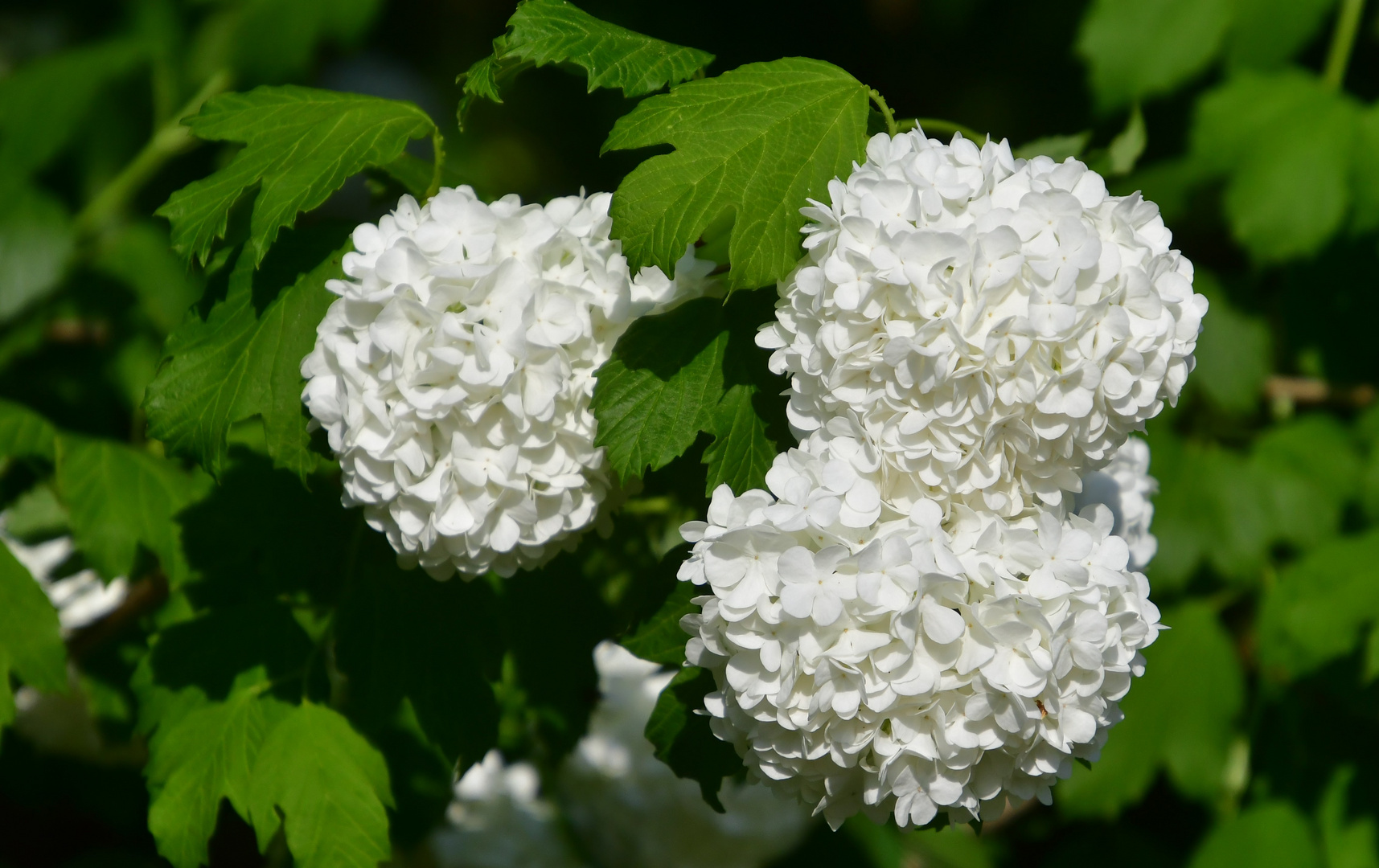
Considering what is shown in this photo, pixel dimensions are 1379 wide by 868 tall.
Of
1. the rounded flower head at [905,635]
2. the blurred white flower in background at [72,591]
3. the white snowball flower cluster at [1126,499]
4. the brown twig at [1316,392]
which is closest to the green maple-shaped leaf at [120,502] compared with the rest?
the blurred white flower in background at [72,591]

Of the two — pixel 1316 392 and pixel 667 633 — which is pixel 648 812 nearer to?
pixel 667 633

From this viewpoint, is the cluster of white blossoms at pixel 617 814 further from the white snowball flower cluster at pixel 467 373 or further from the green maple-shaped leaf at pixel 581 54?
the green maple-shaped leaf at pixel 581 54

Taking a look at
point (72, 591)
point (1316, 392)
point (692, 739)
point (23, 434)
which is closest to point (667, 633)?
point (692, 739)

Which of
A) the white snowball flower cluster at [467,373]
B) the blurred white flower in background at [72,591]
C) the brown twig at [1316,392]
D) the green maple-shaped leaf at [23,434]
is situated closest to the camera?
the white snowball flower cluster at [467,373]

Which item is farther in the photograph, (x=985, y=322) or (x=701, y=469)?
(x=701, y=469)

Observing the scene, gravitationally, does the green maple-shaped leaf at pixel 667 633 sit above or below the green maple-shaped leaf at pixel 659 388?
below

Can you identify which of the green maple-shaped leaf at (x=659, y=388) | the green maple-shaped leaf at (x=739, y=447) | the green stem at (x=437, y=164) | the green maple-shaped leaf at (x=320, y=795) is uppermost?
the green stem at (x=437, y=164)

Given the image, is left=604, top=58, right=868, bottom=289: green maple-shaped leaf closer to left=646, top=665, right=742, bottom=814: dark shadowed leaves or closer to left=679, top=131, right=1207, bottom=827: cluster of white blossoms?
left=679, top=131, right=1207, bottom=827: cluster of white blossoms
